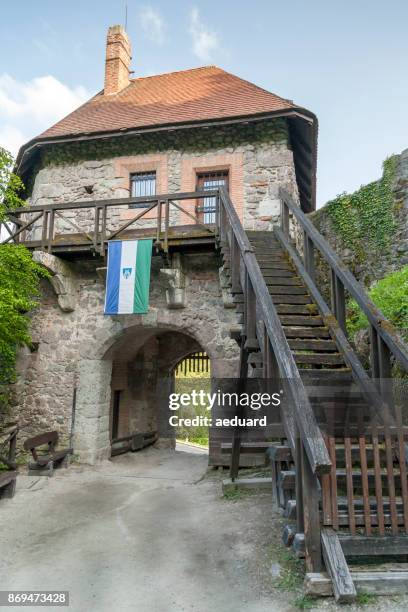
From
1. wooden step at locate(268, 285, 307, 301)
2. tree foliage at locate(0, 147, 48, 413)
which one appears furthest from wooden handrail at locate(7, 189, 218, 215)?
wooden step at locate(268, 285, 307, 301)

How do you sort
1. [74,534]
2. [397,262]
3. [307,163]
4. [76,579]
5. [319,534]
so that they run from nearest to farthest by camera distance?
[319,534]
[76,579]
[74,534]
[397,262]
[307,163]

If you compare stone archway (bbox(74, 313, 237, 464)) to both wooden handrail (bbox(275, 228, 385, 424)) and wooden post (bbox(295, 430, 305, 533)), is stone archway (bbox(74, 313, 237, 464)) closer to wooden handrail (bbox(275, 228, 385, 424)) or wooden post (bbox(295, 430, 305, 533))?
wooden handrail (bbox(275, 228, 385, 424))

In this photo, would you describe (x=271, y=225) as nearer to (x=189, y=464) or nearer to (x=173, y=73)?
(x=189, y=464)

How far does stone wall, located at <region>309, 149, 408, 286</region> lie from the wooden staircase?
2509 mm

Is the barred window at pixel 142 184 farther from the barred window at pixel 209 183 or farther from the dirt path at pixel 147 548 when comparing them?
the dirt path at pixel 147 548

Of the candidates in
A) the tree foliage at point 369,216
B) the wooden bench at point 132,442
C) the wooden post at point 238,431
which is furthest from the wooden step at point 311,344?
the wooden bench at point 132,442

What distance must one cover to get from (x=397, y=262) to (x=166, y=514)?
5896 mm

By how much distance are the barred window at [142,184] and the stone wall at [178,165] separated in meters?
0.16

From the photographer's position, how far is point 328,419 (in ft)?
11.9

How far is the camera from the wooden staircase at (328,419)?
3059 millimetres

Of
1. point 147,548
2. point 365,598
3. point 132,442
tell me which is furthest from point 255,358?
point 132,442

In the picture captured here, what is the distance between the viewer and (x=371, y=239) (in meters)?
8.63

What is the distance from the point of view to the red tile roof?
936 cm

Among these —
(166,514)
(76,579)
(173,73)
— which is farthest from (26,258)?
(173,73)
